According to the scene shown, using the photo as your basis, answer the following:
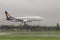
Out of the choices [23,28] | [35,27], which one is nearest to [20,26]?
[23,28]

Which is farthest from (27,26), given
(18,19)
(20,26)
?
(18,19)

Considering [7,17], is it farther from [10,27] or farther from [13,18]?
[10,27]

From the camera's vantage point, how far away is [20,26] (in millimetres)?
131625

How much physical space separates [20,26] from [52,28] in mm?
24592

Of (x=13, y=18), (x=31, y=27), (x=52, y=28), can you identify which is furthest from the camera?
(x=52, y=28)

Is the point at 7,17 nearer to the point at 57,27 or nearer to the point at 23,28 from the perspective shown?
the point at 23,28

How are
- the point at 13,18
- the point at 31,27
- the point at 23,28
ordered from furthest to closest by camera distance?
the point at 31,27 → the point at 23,28 → the point at 13,18

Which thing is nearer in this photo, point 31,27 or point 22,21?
point 22,21

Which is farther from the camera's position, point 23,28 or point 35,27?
point 35,27

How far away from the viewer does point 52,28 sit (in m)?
148

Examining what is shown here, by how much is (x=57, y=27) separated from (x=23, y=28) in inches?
931

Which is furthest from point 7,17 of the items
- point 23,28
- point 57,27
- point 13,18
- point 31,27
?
point 57,27

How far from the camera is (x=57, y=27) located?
142000mm

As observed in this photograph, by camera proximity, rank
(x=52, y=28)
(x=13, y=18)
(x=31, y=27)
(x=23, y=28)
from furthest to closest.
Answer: (x=52, y=28) → (x=31, y=27) → (x=23, y=28) → (x=13, y=18)
